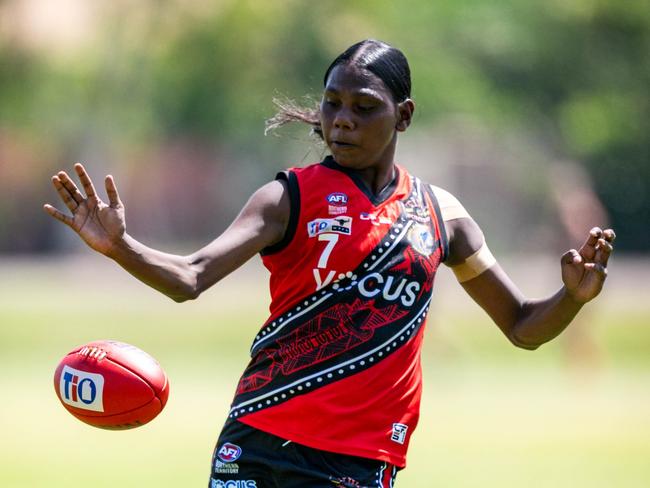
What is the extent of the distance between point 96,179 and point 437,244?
176ft

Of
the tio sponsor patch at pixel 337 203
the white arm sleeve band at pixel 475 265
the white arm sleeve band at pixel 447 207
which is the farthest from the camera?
the white arm sleeve band at pixel 475 265

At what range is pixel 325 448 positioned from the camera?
536 cm

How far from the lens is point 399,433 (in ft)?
18.2

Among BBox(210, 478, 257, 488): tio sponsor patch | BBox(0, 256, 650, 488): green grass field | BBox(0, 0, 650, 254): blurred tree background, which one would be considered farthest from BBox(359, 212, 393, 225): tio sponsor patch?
BBox(0, 0, 650, 254): blurred tree background

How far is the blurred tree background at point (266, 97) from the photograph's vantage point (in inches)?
2186

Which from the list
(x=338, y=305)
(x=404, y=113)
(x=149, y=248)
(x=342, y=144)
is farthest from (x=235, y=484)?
(x=404, y=113)

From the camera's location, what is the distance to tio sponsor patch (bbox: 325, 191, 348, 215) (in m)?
5.48

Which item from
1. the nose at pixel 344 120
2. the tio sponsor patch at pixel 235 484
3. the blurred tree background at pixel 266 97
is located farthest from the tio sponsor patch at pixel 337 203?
the blurred tree background at pixel 266 97

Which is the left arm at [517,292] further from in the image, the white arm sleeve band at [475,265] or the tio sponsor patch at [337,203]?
the tio sponsor patch at [337,203]

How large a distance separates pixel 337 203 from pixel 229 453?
1.12m

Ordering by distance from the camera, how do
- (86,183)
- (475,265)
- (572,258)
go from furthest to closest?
(475,265) < (572,258) < (86,183)

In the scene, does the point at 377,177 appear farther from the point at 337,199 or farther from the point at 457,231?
the point at 457,231

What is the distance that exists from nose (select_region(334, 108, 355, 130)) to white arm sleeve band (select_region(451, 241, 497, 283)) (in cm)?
91

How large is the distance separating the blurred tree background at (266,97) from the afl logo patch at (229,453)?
48.0 m
